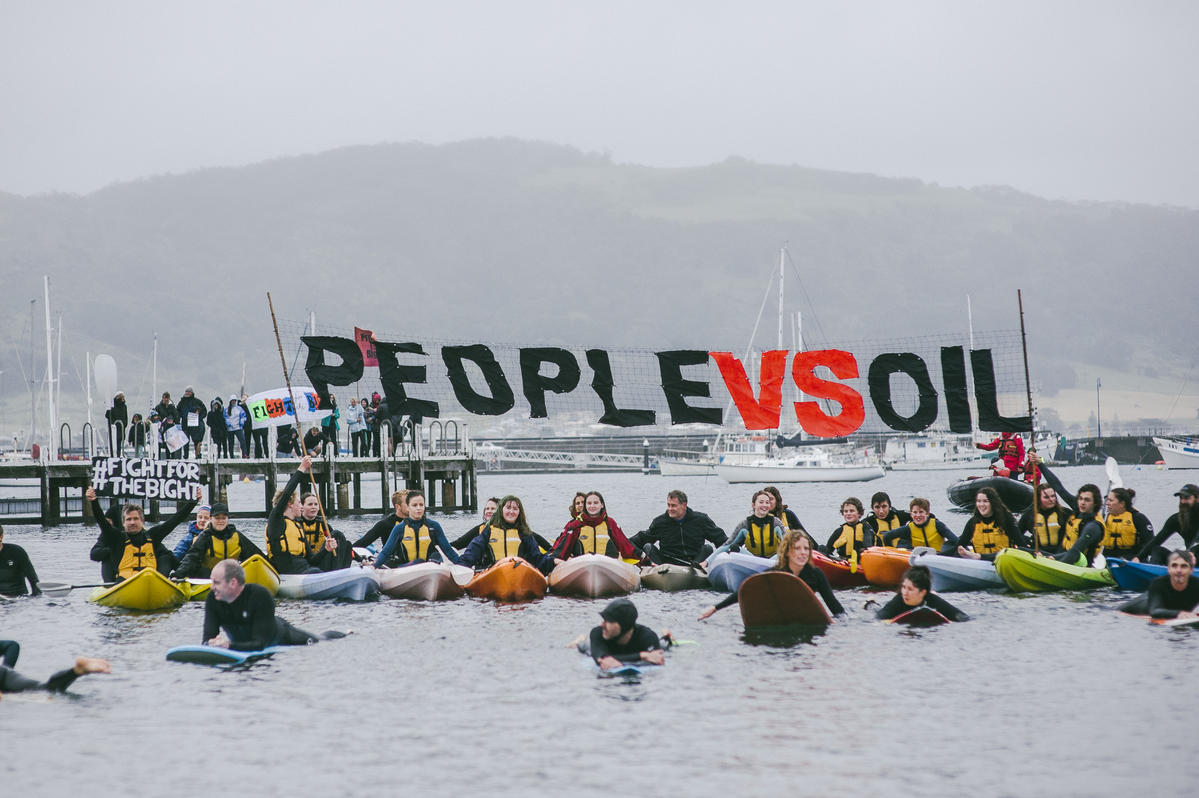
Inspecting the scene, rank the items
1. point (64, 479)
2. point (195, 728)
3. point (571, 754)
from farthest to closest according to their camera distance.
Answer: point (64, 479) → point (195, 728) → point (571, 754)

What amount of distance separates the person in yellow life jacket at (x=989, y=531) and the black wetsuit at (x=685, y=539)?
4032 millimetres

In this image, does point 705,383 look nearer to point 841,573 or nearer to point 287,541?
point 841,573

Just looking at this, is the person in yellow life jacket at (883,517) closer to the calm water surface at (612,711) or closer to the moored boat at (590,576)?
the calm water surface at (612,711)

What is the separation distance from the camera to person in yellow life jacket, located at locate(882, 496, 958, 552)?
1973 centimetres

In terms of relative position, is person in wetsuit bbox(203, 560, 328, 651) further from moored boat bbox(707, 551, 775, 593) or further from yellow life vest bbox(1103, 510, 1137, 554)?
yellow life vest bbox(1103, 510, 1137, 554)

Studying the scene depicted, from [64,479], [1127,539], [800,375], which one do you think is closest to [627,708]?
[1127,539]

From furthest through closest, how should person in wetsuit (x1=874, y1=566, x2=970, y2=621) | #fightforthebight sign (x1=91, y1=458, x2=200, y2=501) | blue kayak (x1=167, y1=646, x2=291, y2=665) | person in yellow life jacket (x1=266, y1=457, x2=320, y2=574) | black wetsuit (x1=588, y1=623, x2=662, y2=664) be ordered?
#fightforthebight sign (x1=91, y1=458, x2=200, y2=501), person in yellow life jacket (x1=266, y1=457, x2=320, y2=574), person in wetsuit (x1=874, y1=566, x2=970, y2=621), blue kayak (x1=167, y1=646, x2=291, y2=665), black wetsuit (x1=588, y1=623, x2=662, y2=664)

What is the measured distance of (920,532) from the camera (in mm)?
20016

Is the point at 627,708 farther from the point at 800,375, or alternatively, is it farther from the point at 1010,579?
the point at 800,375

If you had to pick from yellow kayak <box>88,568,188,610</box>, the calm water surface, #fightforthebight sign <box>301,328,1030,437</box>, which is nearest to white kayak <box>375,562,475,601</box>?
the calm water surface

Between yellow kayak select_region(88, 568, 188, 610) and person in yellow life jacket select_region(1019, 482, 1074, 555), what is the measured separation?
44.2ft

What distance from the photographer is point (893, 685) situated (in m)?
12.7

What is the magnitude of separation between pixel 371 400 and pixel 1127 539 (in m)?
28.6

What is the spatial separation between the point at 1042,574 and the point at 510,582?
27.0 feet
